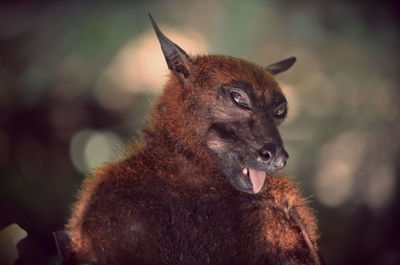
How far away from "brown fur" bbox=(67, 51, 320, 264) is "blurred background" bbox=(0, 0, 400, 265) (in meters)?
0.53

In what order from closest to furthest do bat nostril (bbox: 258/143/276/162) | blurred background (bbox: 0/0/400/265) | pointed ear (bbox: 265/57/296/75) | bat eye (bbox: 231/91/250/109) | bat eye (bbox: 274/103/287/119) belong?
bat nostril (bbox: 258/143/276/162) < bat eye (bbox: 231/91/250/109) < bat eye (bbox: 274/103/287/119) < pointed ear (bbox: 265/57/296/75) < blurred background (bbox: 0/0/400/265)

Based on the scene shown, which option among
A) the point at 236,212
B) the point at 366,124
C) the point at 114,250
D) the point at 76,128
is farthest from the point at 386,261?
the point at 76,128

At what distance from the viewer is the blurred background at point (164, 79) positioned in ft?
7.36

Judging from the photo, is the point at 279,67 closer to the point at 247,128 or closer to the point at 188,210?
the point at 247,128

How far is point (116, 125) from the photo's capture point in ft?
8.93

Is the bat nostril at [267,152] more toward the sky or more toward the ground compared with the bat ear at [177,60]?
more toward the ground

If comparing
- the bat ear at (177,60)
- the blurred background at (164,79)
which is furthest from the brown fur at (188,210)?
the blurred background at (164,79)

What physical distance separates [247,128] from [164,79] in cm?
47

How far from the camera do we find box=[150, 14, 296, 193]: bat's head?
1181 millimetres

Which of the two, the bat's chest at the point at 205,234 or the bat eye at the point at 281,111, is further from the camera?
the bat eye at the point at 281,111

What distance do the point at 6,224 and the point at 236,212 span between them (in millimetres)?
1027

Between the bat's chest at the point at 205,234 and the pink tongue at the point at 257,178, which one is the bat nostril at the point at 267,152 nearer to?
the pink tongue at the point at 257,178

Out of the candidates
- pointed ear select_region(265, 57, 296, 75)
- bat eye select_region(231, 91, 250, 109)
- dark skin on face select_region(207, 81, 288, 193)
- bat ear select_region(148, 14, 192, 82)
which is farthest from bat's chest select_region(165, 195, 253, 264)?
pointed ear select_region(265, 57, 296, 75)

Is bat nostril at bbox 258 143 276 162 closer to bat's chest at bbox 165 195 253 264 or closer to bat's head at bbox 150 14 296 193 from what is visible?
bat's head at bbox 150 14 296 193
